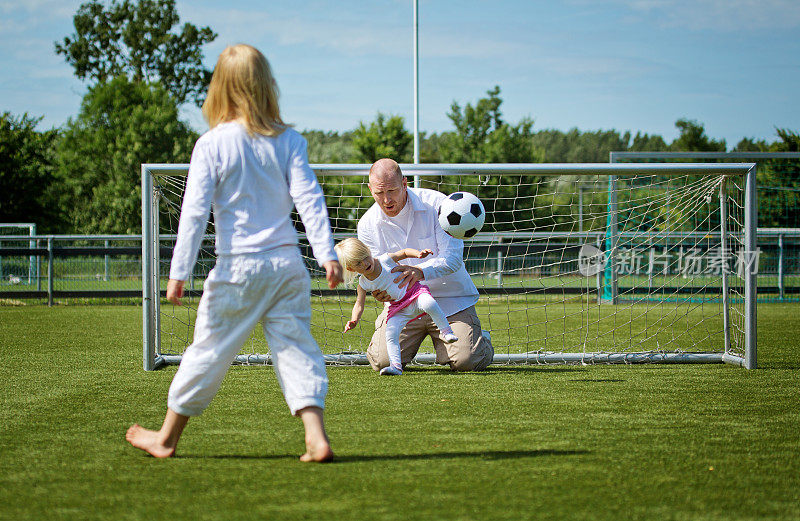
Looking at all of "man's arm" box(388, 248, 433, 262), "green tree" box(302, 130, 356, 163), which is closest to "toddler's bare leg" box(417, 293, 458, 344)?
"man's arm" box(388, 248, 433, 262)

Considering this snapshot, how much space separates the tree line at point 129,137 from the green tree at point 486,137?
0.17 ft

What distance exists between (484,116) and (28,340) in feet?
110

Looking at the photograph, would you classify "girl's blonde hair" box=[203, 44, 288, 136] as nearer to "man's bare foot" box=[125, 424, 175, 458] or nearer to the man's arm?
"man's bare foot" box=[125, 424, 175, 458]

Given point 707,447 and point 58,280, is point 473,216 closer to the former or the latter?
point 707,447

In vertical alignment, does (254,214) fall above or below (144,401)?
above

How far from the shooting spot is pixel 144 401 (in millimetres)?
4906

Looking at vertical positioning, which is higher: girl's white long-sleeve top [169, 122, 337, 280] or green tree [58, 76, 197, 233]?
green tree [58, 76, 197, 233]

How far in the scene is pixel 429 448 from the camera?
11.8ft

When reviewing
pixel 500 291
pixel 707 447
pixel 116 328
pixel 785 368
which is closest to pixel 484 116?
pixel 500 291

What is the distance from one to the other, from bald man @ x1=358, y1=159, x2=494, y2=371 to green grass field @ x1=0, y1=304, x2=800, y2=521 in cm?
27

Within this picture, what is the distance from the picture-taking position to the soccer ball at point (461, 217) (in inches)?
232

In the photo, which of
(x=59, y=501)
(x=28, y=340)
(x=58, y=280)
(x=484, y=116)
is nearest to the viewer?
(x=59, y=501)

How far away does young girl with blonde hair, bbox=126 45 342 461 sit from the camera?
3.21 metres

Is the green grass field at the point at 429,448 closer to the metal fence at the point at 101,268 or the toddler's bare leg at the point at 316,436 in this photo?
the toddler's bare leg at the point at 316,436
